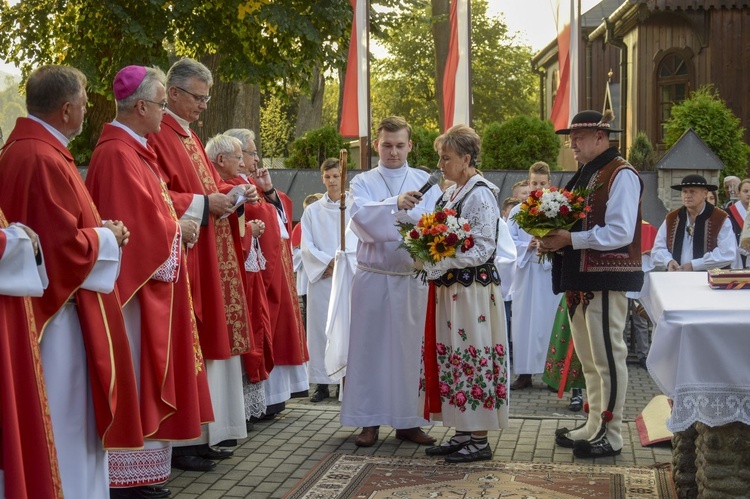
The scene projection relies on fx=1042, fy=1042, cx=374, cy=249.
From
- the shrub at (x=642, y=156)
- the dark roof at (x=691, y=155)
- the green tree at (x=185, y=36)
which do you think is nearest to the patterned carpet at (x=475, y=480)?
the dark roof at (x=691, y=155)

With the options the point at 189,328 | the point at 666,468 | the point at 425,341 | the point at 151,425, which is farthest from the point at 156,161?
the point at 666,468

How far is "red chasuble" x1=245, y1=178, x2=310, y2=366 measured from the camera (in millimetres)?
8438

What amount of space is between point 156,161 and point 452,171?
1907 millimetres

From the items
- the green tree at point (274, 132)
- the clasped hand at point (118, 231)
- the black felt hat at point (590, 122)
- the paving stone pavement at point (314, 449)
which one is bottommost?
the paving stone pavement at point (314, 449)

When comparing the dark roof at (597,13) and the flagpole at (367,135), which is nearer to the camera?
the flagpole at (367,135)

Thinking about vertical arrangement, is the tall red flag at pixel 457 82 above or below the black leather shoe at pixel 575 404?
above

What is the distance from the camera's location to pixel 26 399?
4.18 metres

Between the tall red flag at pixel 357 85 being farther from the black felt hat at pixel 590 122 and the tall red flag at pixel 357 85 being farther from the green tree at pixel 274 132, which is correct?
the green tree at pixel 274 132

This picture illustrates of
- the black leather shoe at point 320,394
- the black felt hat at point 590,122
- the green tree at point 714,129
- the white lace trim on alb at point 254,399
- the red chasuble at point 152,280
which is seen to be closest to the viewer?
the red chasuble at point 152,280

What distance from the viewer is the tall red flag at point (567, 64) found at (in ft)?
41.8

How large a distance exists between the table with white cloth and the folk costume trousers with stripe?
1.89 meters

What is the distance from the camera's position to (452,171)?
682 cm

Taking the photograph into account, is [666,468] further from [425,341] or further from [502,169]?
[502,169]

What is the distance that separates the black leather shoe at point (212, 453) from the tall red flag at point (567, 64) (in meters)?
7.01
